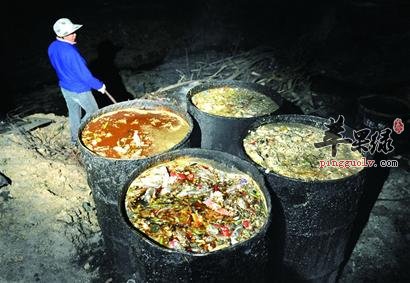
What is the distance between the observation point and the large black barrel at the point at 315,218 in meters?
3.45

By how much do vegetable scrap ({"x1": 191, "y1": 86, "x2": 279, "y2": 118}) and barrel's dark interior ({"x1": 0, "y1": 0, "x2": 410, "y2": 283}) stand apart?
4.25ft

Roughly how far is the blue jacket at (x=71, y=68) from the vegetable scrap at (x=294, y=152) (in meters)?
3.19

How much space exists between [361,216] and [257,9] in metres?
12.4

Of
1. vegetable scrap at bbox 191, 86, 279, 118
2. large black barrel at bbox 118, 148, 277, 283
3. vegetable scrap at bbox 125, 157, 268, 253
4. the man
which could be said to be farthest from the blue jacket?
large black barrel at bbox 118, 148, 277, 283

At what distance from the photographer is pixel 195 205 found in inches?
125

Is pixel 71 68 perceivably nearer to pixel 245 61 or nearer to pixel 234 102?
pixel 234 102

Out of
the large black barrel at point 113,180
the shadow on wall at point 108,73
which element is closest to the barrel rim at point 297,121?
the large black barrel at point 113,180

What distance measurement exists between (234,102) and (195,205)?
2326 millimetres

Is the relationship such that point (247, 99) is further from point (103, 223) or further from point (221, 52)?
point (221, 52)

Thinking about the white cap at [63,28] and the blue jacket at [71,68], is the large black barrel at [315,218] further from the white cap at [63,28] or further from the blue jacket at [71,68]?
the white cap at [63,28]

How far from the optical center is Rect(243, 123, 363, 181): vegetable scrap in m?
3.71

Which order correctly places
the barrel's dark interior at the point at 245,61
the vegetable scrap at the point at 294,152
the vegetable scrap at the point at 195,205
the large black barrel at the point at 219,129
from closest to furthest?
the vegetable scrap at the point at 195,205 → the vegetable scrap at the point at 294,152 → the large black barrel at the point at 219,129 → the barrel's dark interior at the point at 245,61

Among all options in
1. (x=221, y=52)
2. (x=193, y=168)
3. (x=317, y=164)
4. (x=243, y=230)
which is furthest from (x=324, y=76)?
(x=243, y=230)

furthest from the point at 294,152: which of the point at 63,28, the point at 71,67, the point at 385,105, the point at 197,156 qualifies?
the point at 63,28
